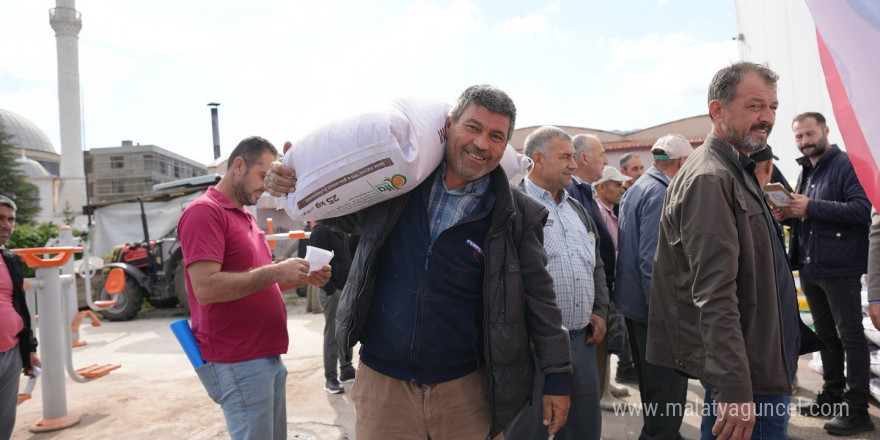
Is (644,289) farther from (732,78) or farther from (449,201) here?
(449,201)

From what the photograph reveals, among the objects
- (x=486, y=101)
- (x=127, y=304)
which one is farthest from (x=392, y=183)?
(x=127, y=304)

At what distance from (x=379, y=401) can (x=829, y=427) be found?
3245mm

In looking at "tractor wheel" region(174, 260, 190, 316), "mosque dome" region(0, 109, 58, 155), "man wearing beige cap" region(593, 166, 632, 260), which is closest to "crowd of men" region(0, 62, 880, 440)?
"man wearing beige cap" region(593, 166, 632, 260)

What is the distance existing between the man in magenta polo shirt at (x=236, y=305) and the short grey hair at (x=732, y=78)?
5.97 ft

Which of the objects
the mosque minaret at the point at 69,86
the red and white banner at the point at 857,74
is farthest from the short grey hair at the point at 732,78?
the mosque minaret at the point at 69,86

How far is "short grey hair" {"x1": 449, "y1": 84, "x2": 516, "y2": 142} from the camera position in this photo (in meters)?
1.95

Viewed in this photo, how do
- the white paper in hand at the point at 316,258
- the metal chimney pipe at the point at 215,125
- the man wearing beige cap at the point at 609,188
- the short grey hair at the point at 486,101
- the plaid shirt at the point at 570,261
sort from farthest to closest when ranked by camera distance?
1. the metal chimney pipe at the point at 215,125
2. the man wearing beige cap at the point at 609,188
3. the plaid shirt at the point at 570,261
4. the white paper in hand at the point at 316,258
5. the short grey hair at the point at 486,101

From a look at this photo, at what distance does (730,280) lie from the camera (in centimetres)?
185

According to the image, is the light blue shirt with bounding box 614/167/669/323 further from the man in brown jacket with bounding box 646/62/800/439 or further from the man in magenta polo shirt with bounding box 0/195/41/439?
the man in magenta polo shirt with bounding box 0/195/41/439

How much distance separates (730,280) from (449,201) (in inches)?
40.9

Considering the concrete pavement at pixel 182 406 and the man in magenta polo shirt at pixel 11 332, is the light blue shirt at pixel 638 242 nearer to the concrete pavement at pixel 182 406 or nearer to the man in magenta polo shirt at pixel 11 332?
the concrete pavement at pixel 182 406

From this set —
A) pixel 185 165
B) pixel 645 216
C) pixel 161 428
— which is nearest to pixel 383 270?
pixel 645 216

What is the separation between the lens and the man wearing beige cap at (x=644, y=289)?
9.92 feet

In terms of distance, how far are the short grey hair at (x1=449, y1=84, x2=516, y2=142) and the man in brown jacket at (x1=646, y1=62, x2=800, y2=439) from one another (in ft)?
2.42
